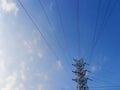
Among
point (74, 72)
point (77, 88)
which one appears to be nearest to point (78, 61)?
point (74, 72)

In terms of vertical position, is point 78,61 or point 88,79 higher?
point 78,61

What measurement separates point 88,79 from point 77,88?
2.63 m

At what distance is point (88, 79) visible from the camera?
45969 millimetres

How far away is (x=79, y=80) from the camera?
4556 cm

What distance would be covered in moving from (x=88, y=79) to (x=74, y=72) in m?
2.69

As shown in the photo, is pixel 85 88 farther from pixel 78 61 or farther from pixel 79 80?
pixel 78 61

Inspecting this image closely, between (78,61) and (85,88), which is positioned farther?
(78,61)

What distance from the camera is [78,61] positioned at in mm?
48031

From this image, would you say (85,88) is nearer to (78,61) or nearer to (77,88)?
(77,88)

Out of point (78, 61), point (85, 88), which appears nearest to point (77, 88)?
point (85, 88)

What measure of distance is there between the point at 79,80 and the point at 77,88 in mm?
1521

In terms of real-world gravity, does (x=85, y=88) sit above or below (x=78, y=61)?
below

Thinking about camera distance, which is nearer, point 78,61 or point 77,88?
point 77,88

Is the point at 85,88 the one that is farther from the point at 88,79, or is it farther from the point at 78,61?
the point at 78,61
